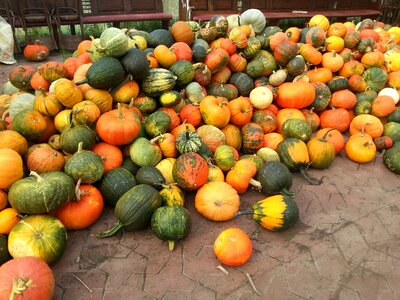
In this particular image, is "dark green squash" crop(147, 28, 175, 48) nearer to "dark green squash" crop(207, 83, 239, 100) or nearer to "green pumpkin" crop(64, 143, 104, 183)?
"dark green squash" crop(207, 83, 239, 100)

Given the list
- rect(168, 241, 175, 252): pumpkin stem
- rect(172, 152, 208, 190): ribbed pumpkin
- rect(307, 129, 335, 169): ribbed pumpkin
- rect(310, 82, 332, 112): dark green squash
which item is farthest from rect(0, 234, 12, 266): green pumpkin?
rect(310, 82, 332, 112): dark green squash

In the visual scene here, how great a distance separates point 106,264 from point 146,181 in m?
0.91

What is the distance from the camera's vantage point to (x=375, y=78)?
5.55 meters

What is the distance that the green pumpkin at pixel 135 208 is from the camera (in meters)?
3.20

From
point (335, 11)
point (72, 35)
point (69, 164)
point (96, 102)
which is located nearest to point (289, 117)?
point (96, 102)

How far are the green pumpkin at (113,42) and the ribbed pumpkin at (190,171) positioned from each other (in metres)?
1.50

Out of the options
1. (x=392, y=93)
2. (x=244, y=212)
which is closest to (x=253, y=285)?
(x=244, y=212)

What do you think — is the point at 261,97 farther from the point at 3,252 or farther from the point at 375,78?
the point at 3,252

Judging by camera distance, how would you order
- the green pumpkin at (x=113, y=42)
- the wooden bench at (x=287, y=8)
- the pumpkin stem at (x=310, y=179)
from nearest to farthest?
1. the green pumpkin at (x=113, y=42)
2. the pumpkin stem at (x=310, y=179)
3. the wooden bench at (x=287, y=8)

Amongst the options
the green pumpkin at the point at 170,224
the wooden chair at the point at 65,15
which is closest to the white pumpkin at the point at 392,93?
the green pumpkin at the point at 170,224

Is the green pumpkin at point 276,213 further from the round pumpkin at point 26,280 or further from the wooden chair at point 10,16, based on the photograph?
the wooden chair at point 10,16

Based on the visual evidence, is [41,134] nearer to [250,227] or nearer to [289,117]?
[250,227]

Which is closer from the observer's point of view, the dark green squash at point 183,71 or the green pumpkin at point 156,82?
the green pumpkin at point 156,82

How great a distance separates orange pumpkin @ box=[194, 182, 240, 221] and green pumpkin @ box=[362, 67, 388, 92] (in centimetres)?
350
